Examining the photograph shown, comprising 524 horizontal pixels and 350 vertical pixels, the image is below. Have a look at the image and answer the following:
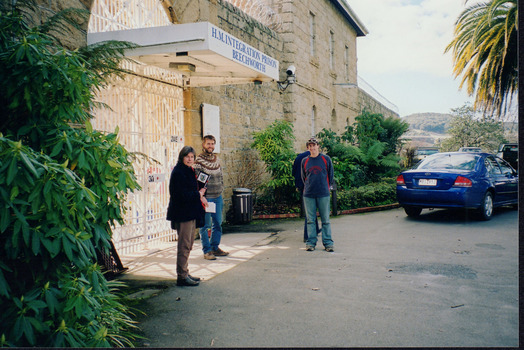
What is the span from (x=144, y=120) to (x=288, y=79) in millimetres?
7053

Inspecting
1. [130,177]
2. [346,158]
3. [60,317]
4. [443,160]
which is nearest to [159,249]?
[130,177]

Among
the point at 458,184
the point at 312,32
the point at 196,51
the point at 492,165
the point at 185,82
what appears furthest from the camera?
the point at 312,32

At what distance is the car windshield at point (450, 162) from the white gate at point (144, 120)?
608cm

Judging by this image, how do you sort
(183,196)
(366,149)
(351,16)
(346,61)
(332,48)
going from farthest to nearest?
(346,61) → (351,16) → (332,48) → (366,149) → (183,196)

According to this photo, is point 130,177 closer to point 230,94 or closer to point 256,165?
point 230,94

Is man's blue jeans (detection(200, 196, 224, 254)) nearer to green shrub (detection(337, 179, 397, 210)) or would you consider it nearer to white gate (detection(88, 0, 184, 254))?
white gate (detection(88, 0, 184, 254))

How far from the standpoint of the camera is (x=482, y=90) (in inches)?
569

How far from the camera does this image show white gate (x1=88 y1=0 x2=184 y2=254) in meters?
7.09

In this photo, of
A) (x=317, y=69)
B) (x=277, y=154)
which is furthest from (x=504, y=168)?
(x=317, y=69)

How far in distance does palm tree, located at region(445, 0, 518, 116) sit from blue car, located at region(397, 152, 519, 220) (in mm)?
3323

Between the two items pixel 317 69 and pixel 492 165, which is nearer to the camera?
pixel 492 165

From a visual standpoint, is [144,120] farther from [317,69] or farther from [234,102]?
[317,69]

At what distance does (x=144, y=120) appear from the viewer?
7848mm

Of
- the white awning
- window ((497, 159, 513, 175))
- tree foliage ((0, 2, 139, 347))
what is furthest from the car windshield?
tree foliage ((0, 2, 139, 347))
